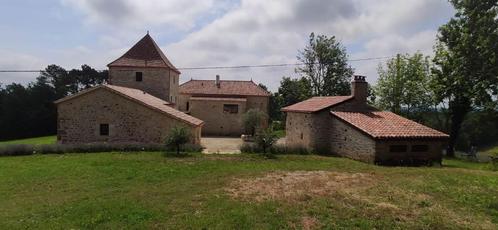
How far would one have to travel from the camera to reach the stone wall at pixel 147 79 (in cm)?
3925

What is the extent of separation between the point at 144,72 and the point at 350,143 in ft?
77.7

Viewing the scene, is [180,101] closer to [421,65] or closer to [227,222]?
[421,65]

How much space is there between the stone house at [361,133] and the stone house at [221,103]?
1201cm

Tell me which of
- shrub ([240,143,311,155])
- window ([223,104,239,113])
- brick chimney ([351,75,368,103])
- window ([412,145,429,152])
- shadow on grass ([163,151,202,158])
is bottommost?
shadow on grass ([163,151,202,158])

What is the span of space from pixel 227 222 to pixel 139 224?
2178 mm

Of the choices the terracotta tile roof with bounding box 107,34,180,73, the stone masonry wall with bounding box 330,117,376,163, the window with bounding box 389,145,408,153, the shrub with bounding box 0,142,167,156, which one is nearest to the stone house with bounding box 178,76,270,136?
the terracotta tile roof with bounding box 107,34,180,73

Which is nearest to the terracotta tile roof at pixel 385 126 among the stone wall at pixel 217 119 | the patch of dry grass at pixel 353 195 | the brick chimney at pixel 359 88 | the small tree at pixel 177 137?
the brick chimney at pixel 359 88

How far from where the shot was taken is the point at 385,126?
23484 mm

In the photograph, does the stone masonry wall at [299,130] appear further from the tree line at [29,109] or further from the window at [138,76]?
the tree line at [29,109]

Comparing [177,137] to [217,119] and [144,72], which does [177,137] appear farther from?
[217,119]

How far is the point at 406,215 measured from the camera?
34.3 feet

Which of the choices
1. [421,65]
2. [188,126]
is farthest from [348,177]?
[421,65]

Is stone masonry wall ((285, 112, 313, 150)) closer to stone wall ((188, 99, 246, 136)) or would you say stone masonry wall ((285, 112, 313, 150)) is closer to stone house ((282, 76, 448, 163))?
stone house ((282, 76, 448, 163))

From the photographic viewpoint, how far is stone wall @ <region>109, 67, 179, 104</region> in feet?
129
